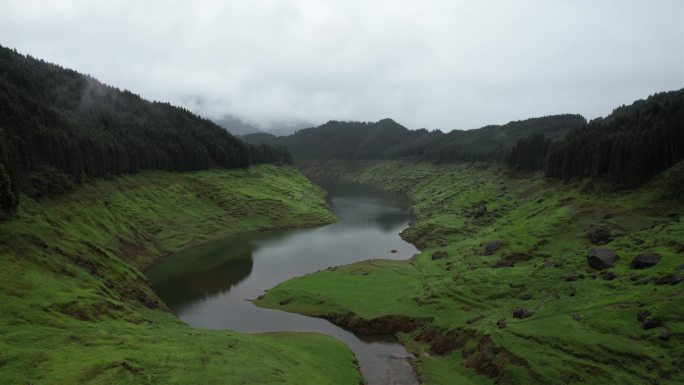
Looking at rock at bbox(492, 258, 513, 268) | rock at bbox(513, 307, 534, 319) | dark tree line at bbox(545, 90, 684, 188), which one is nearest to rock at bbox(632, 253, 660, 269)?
rock at bbox(513, 307, 534, 319)

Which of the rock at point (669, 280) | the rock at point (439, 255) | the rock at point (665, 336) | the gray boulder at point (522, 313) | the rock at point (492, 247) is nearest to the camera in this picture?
the rock at point (665, 336)

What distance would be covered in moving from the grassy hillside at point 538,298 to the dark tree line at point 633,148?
532 cm

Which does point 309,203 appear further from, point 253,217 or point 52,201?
point 52,201

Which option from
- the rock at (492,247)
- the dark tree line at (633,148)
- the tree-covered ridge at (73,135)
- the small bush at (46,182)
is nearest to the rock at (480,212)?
Result: the dark tree line at (633,148)

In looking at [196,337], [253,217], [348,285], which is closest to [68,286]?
[196,337]

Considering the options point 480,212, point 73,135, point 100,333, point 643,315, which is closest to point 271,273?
point 100,333

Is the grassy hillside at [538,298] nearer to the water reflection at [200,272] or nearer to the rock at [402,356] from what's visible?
the rock at [402,356]

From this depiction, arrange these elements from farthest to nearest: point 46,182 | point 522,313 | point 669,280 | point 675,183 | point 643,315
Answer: point 46,182 → point 675,183 → point 522,313 → point 669,280 → point 643,315

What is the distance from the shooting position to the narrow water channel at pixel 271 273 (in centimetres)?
5766

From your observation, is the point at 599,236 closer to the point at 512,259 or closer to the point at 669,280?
the point at 512,259

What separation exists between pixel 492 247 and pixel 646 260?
2823cm

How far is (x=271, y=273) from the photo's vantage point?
92.1 meters

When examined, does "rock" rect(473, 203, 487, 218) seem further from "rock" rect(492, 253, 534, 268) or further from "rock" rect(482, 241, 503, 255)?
"rock" rect(492, 253, 534, 268)

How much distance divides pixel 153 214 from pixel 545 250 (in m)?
100
